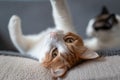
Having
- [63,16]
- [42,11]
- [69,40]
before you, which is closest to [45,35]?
[63,16]

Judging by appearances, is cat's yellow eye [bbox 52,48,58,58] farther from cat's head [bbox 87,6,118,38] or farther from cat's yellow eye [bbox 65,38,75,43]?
cat's head [bbox 87,6,118,38]

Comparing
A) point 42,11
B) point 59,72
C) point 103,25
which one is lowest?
point 59,72

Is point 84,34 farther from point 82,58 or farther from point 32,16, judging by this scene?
point 82,58

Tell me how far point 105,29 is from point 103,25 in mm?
26

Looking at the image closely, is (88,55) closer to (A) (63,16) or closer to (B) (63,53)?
(B) (63,53)

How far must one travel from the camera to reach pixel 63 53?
62cm

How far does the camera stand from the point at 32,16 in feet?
4.29

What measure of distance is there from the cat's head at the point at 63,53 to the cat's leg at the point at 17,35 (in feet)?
1.04

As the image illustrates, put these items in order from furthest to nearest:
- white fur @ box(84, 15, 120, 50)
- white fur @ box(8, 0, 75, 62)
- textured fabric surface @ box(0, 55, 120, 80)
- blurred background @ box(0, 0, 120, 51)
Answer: blurred background @ box(0, 0, 120, 51)
white fur @ box(84, 15, 120, 50)
white fur @ box(8, 0, 75, 62)
textured fabric surface @ box(0, 55, 120, 80)

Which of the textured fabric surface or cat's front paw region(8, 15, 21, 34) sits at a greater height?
cat's front paw region(8, 15, 21, 34)

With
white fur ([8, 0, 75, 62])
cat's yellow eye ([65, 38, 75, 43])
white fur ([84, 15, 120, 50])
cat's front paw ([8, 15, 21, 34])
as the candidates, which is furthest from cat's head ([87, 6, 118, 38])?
cat's yellow eye ([65, 38, 75, 43])

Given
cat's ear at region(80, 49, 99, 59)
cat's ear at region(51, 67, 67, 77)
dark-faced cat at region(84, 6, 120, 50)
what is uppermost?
dark-faced cat at region(84, 6, 120, 50)

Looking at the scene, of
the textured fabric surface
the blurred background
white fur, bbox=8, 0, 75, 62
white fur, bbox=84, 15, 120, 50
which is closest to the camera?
the textured fabric surface

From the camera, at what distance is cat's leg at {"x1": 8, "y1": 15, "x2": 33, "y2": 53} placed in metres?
0.93
